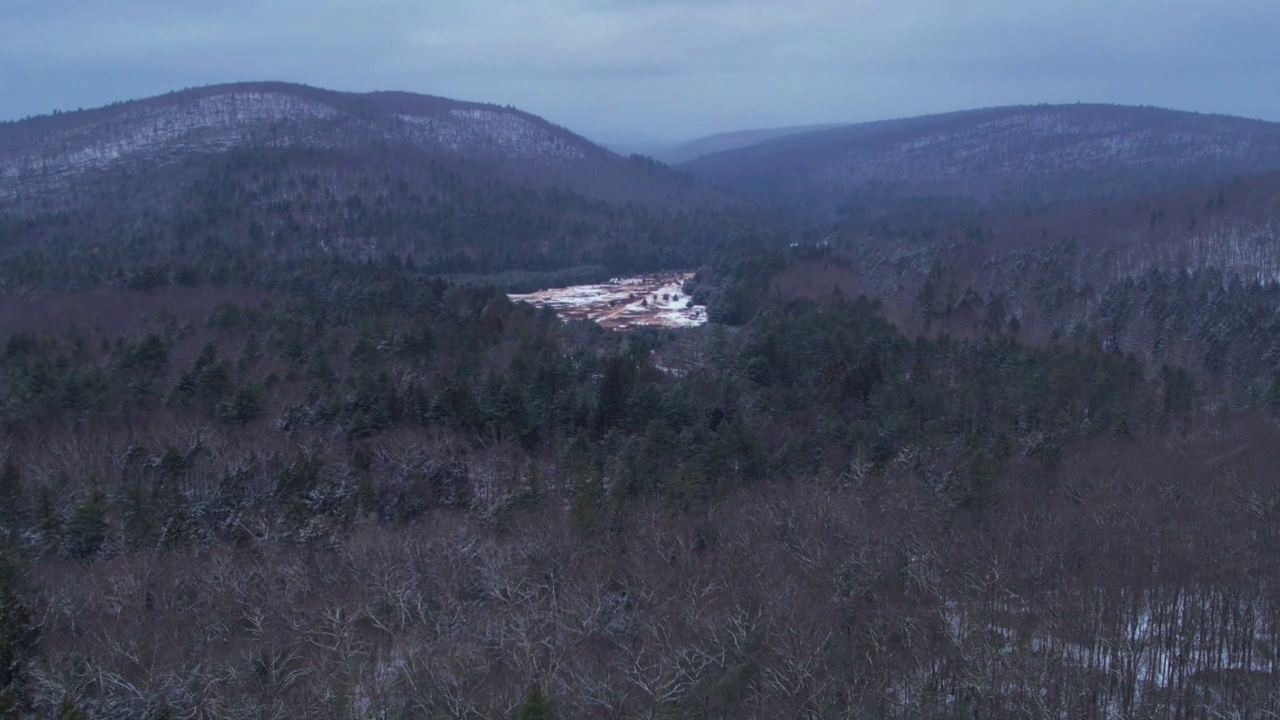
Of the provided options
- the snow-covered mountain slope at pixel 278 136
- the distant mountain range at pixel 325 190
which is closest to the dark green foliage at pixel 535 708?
the distant mountain range at pixel 325 190

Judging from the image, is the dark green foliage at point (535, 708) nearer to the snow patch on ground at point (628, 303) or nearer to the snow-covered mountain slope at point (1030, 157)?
the snow patch on ground at point (628, 303)

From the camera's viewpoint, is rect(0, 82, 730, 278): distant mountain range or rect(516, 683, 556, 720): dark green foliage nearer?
rect(516, 683, 556, 720): dark green foliage

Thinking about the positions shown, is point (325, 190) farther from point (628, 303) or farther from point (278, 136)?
point (628, 303)

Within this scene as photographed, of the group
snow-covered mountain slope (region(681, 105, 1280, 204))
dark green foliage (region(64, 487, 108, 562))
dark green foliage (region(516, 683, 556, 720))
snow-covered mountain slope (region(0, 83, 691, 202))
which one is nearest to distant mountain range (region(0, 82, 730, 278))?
snow-covered mountain slope (region(0, 83, 691, 202))

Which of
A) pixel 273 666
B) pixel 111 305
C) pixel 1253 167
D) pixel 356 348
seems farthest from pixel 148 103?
pixel 1253 167

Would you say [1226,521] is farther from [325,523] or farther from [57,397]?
[57,397]

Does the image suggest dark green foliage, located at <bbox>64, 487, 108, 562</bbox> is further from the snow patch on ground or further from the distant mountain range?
the distant mountain range

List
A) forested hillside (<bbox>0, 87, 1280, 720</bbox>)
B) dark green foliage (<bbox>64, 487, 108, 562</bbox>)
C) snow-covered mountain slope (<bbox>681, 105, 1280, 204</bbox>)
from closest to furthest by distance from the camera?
forested hillside (<bbox>0, 87, 1280, 720</bbox>)
dark green foliage (<bbox>64, 487, 108, 562</bbox>)
snow-covered mountain slope (<bbox>681, 105, 1280, 204</bbox>)

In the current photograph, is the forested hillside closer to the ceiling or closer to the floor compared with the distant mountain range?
closer to the floor
